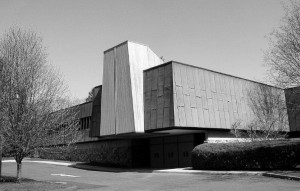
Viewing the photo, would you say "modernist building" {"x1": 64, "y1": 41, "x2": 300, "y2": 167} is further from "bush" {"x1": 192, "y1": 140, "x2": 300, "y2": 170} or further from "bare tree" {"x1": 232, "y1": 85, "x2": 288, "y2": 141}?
"bush" {"x1": 192, "y1": 140, "x2": 300, "y2": 170}

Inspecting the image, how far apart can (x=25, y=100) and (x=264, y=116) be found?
23.9 metres

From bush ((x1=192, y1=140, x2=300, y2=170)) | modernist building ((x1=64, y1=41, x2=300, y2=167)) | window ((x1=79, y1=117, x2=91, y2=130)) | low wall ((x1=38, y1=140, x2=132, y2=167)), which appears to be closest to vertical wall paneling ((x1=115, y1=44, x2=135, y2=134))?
modernist building ((x1=64, y1=41, x2=300, y2=167))

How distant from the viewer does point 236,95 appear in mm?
31750

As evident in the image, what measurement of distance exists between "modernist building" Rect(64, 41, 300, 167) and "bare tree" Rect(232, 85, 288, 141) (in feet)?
2.77

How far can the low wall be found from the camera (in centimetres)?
3342

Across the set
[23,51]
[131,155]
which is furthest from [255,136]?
[23,51]

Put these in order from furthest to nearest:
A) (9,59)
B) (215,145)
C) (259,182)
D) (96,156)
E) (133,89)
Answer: (96,156), (133,89), (215,145), (9,59), (259,182)

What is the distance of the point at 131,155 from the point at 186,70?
36.3 feet

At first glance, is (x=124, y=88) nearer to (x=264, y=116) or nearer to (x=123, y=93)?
(x=123, y=93)

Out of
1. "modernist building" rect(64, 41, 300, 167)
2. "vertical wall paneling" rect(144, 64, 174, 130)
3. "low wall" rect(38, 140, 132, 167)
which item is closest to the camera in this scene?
"vertical wall paneling" rect(144, 64, 174, 130)

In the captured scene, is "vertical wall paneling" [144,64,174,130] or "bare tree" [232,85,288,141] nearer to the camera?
"vertical wall paneling" [144,64,174,130]

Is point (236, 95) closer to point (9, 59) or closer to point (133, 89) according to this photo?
point (133, 89)

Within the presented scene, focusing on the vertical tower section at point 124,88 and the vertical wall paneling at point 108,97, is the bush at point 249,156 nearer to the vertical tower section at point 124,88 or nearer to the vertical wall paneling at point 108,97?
the vertical tower section at point 124,88

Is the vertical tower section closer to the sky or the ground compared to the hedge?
closer to the sky
